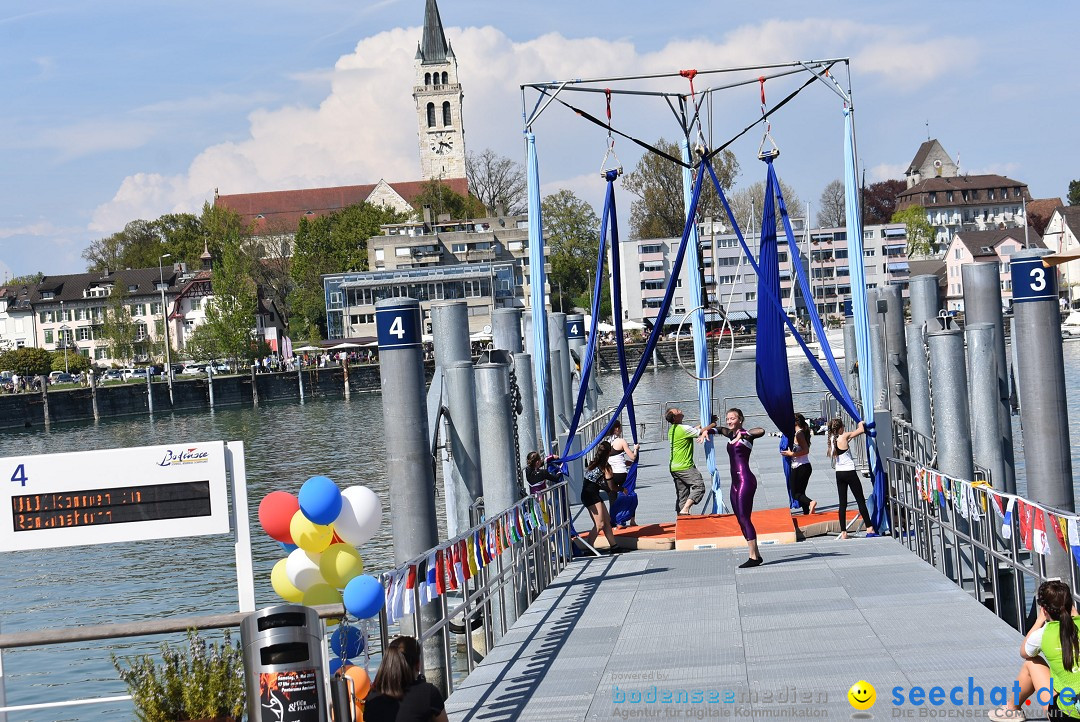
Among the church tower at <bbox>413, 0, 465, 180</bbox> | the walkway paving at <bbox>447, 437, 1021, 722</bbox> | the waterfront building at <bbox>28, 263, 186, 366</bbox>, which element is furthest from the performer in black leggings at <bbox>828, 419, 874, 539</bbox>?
the church tower at <bbox>413, 0, 465, 180</bbox>

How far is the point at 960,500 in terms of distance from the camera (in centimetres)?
1219

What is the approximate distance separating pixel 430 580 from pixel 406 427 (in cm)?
202

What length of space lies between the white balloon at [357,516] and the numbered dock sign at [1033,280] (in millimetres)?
5995

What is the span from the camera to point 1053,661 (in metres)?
7.79

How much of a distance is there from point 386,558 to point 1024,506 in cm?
1846

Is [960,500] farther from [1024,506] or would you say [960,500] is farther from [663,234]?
[663,234]

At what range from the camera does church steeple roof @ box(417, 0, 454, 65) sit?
176875 mm

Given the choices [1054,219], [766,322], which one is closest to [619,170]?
[766,322]

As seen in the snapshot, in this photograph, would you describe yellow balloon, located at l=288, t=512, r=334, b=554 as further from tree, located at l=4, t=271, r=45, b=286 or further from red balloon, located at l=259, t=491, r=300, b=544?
tree, located at l=4, t=271, r=45, b=286

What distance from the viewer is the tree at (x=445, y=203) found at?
5782 inches

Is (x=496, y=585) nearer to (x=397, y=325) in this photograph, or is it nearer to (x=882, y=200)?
(x=397, y=325)

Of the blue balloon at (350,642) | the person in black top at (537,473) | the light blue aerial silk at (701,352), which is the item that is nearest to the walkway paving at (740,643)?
the blue balloon at (350,642)

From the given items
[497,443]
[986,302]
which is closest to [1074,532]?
[497,443]

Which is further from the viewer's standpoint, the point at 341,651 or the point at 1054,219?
the point at 1054,219
